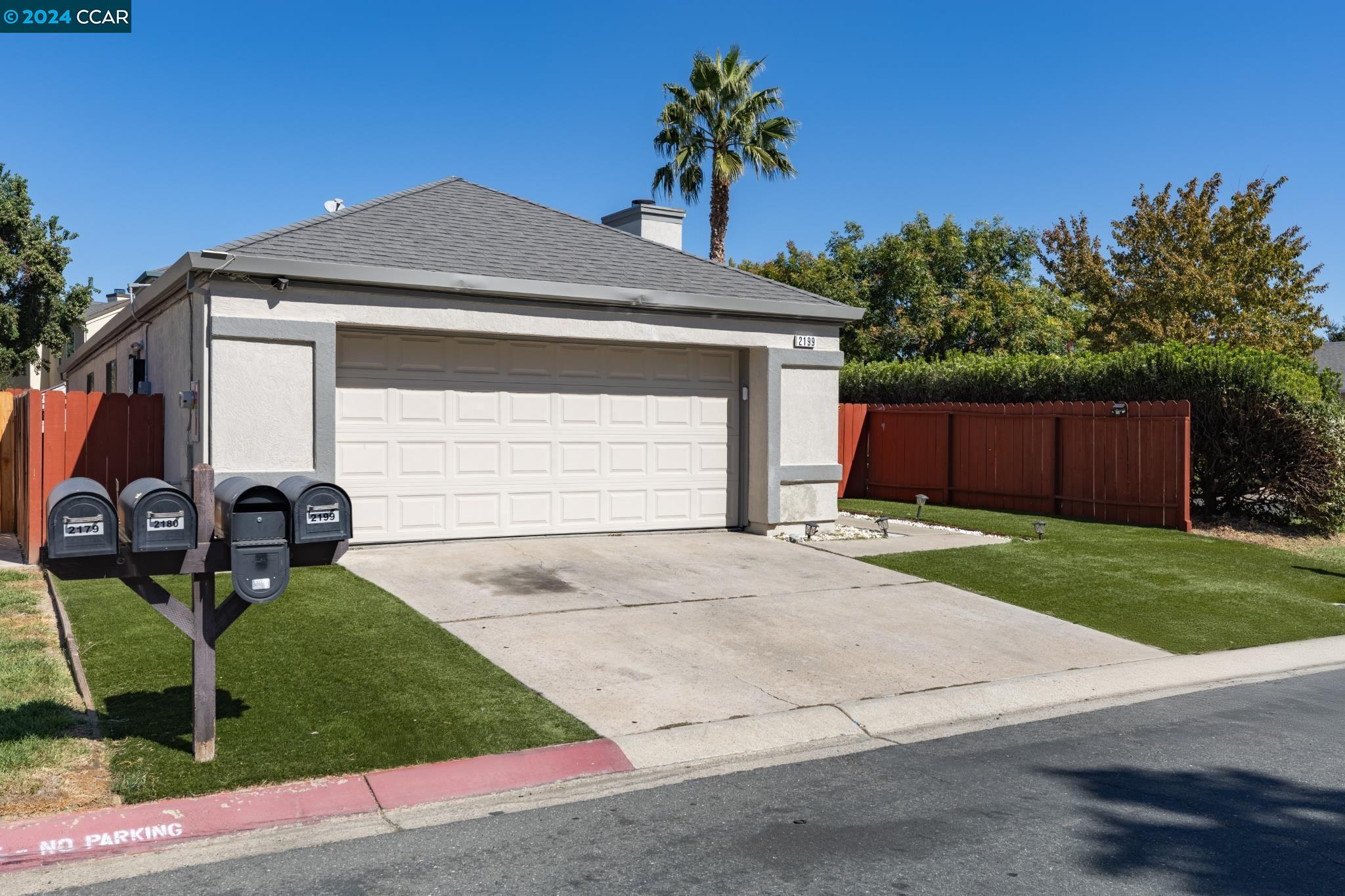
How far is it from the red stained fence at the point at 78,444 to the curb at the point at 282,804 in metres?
7.06

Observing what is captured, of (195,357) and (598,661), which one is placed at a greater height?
(195,357)

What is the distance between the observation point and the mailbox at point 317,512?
17.7 feet

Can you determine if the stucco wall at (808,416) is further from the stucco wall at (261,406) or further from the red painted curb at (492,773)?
the red painted curb at (492,773)

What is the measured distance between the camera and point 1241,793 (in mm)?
5398

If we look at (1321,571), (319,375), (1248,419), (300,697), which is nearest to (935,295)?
(1248,419)

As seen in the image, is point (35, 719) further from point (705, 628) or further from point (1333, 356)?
point (1333, 356)

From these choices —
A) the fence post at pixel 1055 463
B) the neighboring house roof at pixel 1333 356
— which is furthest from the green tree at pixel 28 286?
the neighboring house roof at pixel 1333 356

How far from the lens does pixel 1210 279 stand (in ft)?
94.8

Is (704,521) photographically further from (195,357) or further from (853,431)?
(853,431)

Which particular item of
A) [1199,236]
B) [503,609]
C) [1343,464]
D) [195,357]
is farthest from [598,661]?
[1199,236]

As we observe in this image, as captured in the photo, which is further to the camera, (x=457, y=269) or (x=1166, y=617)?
(x=457, y=269)

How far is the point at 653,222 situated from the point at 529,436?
5760 millimetres

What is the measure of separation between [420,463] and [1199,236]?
25343mm

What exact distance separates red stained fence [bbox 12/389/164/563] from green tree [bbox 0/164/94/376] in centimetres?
3113
